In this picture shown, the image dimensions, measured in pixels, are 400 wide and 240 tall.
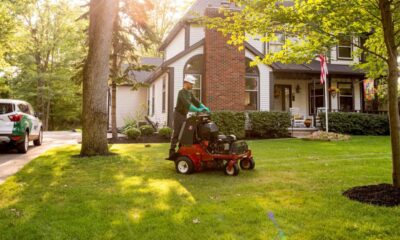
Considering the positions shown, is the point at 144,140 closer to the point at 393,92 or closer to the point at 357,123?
the point at 357,123

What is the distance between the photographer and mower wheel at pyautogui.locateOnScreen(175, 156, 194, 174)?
6.81 m

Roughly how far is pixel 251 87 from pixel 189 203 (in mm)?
13416

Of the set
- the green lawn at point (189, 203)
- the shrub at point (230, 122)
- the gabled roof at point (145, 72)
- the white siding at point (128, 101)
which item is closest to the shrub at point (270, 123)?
the shrub at point (230, 122)

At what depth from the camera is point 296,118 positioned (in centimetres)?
1858

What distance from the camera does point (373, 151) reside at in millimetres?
10078

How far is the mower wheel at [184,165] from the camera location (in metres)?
6.81

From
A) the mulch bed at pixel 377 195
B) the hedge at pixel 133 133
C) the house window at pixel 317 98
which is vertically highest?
the house window at pixel 317 98

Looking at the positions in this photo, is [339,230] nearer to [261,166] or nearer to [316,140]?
[261,166]

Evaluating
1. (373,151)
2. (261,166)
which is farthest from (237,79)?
(261,166)

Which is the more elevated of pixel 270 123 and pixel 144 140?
pixel 270 123

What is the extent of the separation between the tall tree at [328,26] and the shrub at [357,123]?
35.0 ft

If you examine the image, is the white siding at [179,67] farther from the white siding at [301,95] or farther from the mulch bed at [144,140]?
the white siding at [301,95]

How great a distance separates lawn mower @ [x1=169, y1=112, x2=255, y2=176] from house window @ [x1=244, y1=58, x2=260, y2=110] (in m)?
10.5

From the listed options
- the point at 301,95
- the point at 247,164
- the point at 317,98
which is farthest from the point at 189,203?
the point at 301,95
